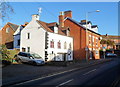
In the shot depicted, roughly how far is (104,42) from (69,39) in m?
31.3

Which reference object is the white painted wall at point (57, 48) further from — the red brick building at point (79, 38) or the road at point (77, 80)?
the road at point (77, 80)

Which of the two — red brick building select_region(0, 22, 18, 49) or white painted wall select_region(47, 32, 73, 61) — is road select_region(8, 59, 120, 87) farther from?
red brick building select_region(0, 22, 18, 49)

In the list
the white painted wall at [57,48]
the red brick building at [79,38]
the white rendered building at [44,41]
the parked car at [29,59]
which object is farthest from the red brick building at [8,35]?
the parked car at [29,59]

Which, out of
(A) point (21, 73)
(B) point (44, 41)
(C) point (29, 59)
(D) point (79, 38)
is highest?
(D) point (79, 38)

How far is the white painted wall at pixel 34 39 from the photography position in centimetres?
2680

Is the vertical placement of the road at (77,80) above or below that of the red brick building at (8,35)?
below

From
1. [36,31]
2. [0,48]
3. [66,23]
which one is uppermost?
[66,23]

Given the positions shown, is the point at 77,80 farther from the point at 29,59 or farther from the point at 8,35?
the point at 8,35

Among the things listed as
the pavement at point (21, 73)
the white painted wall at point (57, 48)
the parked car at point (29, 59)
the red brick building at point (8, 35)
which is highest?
the red brick building at point (8, 35)

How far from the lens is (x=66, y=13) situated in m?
39.9

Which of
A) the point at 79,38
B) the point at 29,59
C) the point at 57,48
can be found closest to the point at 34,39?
the point at 57,48

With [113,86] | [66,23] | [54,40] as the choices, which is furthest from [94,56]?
[113,86]

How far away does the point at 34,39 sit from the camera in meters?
28.0

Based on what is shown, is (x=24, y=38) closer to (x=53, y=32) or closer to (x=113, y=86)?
(x=53, y=32)
